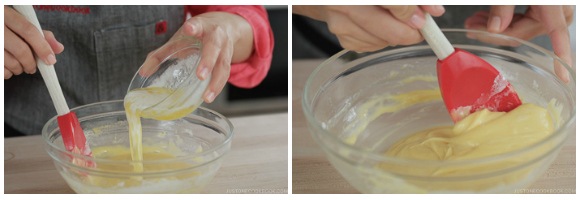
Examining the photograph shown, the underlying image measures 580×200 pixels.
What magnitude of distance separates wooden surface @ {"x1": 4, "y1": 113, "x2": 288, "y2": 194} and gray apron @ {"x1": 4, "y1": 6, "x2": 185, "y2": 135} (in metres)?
0.15

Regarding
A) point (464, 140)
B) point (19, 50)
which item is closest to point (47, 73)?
point (19, 50)

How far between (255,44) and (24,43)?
38 cm

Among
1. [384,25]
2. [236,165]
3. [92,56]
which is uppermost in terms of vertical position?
[384,25]

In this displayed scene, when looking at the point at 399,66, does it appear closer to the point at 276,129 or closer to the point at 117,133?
the point at 276,129

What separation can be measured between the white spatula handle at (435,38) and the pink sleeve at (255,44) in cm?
36

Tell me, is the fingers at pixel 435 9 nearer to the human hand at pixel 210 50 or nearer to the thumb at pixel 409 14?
the thumb at pixel 409 14

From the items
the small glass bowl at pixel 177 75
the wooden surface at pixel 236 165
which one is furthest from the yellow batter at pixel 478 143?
the small glass bowl at pixel 177 75

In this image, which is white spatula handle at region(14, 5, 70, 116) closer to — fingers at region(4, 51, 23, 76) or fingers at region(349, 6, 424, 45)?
fingers at region(4, 51, 23, 76)

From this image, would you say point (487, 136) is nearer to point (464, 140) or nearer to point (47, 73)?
point (464, 140)

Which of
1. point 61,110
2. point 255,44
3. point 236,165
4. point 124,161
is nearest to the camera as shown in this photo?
point 124,161

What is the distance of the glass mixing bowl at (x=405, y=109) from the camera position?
2.42 ft

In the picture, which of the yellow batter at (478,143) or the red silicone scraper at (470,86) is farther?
the red silicone scraper at (470,86)

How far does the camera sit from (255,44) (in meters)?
1.11

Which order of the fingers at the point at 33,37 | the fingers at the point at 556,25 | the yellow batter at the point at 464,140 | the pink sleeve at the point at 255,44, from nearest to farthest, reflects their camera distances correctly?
the yellow batter at the point at 464,140
the fingers at the point at 33,37
the fingers at the point at 556,25
the pink sleeve at the point at 255,44
